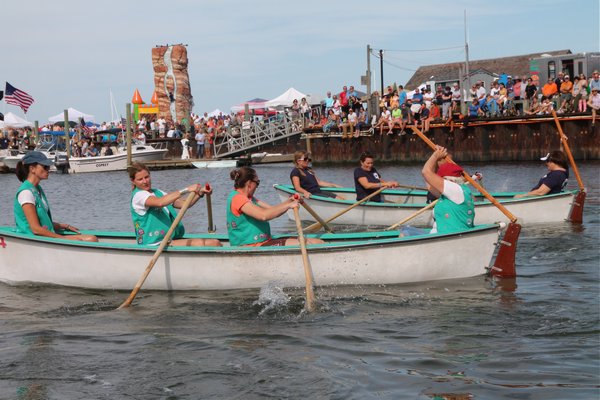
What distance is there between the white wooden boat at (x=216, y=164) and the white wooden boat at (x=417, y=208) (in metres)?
24.3

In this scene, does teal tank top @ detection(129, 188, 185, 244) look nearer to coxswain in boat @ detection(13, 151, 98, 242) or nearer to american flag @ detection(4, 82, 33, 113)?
coxswain in boat @ detection(13, 151, 98, 242)

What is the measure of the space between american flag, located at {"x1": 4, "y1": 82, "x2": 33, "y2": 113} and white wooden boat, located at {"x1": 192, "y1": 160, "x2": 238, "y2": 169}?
9350 mm

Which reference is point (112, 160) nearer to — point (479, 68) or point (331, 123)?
point (331, 123)

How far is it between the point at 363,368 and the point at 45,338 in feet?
11.6

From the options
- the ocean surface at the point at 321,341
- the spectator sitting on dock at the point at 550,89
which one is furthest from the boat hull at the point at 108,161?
the ocean surface at the point at 321,341

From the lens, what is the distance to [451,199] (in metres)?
10.6

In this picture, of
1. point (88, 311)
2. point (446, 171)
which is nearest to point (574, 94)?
point (446, 171)

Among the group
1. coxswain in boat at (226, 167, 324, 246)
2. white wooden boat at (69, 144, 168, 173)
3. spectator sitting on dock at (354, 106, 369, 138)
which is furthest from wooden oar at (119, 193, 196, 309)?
white wooden boat at (69, 144, 168, 173)

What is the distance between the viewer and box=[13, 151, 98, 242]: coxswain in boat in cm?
1116

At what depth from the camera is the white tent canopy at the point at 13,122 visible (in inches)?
2221

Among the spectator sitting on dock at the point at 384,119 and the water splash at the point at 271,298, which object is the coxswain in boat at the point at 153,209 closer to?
the water splash at the point at 271,298

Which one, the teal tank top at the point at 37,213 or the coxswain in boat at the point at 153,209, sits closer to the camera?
the coxswain in boat at the point at 153,209

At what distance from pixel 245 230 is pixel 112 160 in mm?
34779

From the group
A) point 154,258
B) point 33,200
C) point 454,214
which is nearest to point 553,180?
point 454,214
